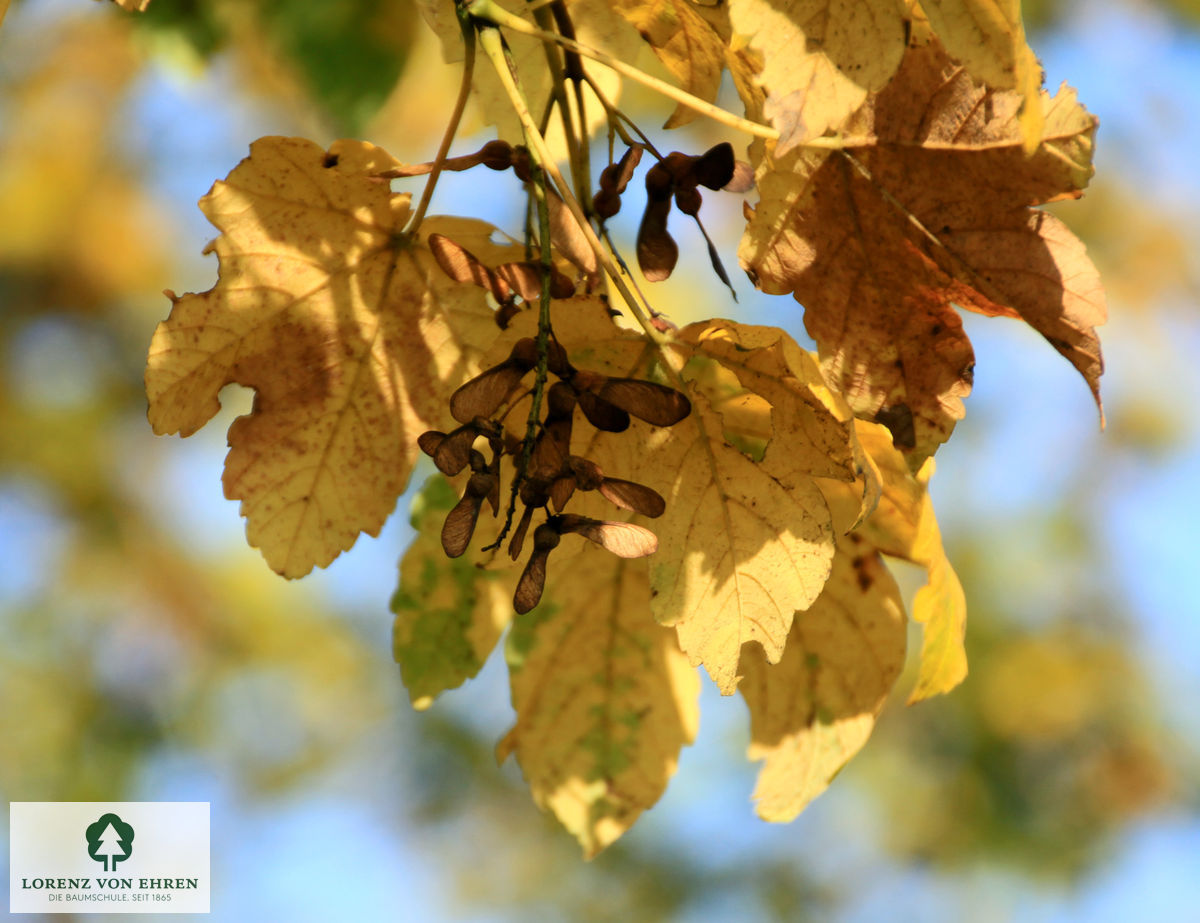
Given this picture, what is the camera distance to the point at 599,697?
0.97 meters

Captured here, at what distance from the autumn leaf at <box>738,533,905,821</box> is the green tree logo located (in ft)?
3.97

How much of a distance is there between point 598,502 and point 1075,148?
0.36m

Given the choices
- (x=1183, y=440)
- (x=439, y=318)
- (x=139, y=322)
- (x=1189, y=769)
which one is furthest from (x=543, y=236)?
(x=1189, y=769)

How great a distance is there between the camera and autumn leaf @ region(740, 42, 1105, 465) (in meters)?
0.64

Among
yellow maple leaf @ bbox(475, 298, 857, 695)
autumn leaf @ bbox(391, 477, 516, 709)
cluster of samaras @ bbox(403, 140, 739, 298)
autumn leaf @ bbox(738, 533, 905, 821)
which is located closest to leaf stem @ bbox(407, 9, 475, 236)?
cluster of samaras @ bbox(403, 140, 739, 298)

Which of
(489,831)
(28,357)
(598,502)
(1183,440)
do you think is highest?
(28,357)

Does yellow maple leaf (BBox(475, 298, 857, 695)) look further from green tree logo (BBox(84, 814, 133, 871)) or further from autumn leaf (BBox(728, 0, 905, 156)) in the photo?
green tree logo (BBox(84, 814, 133, 871))

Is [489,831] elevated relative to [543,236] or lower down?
elevated

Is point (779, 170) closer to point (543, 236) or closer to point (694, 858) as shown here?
point (543, 236)

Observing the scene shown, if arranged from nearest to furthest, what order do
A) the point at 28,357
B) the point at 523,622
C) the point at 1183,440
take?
the point at 523,622 → the point at 28,357 → the point at 1183,440

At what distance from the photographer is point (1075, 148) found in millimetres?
628

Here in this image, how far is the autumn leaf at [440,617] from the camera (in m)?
0.93
